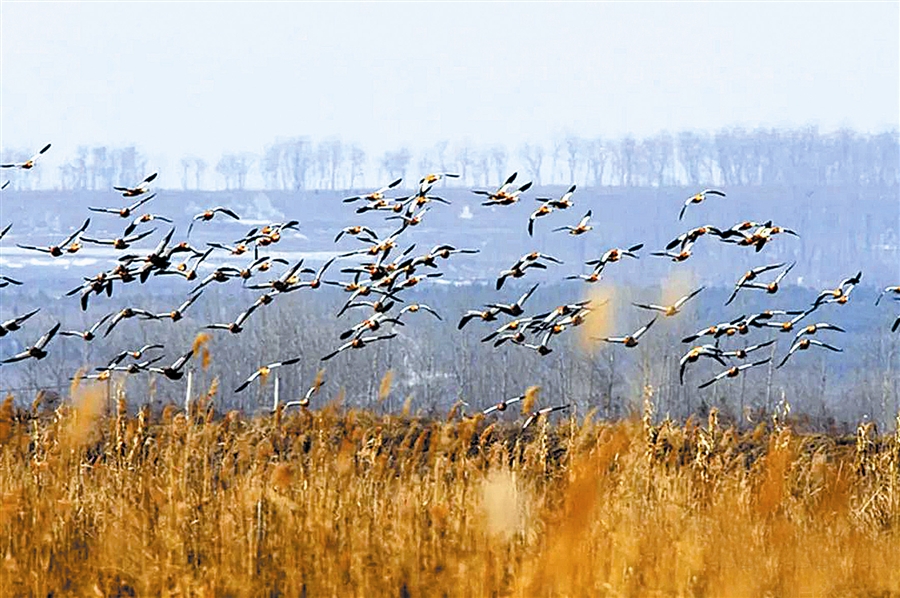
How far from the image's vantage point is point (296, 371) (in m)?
32.9

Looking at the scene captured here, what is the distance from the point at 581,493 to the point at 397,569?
3.00 feet

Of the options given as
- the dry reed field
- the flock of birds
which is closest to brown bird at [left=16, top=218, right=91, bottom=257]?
the flock of birds

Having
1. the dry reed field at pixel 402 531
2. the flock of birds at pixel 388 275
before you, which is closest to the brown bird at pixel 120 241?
the flock of birds at pixel 388 275

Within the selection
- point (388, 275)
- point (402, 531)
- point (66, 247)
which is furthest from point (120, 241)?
point (402, 531)

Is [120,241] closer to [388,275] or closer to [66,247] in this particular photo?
[66,247]

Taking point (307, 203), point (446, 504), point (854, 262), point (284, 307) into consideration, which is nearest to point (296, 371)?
point (284, 307)

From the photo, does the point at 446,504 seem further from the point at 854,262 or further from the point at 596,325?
the point at 854,262

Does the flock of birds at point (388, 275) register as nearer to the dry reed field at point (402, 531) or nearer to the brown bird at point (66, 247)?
the brown bird at point (66, 247)

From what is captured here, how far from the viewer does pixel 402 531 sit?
6938 mm

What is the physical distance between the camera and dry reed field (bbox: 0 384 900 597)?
6.52 metres

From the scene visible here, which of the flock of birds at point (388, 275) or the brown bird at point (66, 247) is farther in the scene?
the flock of birds at point (388, 275)

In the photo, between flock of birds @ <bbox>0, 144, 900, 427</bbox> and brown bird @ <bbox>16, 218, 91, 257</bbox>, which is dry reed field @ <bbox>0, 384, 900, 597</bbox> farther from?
brown bird @ <bbox>16, 218, 91, 257</bbox>

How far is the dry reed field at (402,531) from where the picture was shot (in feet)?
21.4

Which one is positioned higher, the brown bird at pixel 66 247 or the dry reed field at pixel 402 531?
the brown bird at pixel 66 247
